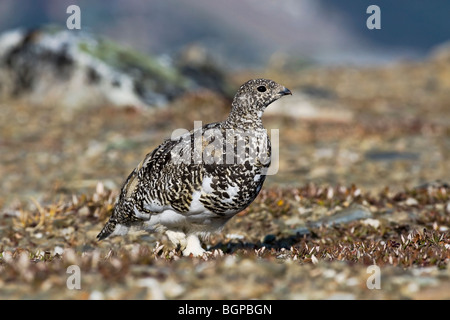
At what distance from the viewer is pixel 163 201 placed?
6.83 metres

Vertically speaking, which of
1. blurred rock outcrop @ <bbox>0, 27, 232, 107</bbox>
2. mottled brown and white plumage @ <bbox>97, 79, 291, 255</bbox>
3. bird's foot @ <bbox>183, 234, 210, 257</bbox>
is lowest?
bird's foot @ <bbox>183, 234, 210, 257</bbox>

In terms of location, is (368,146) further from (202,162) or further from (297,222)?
(202,162)

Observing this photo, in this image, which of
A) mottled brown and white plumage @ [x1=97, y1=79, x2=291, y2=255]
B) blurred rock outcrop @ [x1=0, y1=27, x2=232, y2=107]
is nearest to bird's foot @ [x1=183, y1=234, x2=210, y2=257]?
mottled brown and white plumage @ [x1=97, y1=79, x2=291, y2=255]

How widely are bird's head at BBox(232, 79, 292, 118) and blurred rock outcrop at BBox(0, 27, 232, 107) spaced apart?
54.3 ft

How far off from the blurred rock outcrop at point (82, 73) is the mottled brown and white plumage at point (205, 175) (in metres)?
16.4

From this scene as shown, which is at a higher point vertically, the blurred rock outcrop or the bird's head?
the blurred rock outcrop

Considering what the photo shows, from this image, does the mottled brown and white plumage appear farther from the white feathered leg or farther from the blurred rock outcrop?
the blurred rock outcrop

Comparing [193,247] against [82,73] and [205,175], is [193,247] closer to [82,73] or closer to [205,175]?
[205,175]

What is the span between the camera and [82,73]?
2389 centimetres

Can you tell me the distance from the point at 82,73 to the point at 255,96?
18.2 m

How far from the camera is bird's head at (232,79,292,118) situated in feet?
22.9

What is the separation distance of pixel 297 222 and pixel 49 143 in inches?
468

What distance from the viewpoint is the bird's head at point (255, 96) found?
698cm
